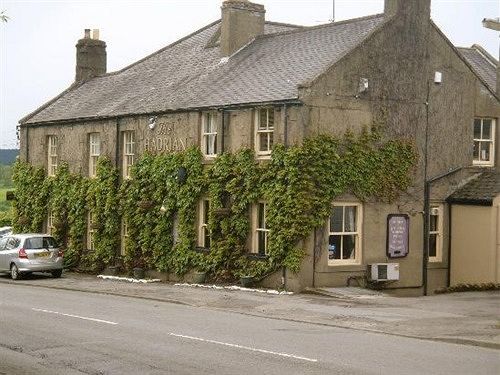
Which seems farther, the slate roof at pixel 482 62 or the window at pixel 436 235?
the slate roof at pixel 482 62

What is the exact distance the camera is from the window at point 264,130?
27.6 metres

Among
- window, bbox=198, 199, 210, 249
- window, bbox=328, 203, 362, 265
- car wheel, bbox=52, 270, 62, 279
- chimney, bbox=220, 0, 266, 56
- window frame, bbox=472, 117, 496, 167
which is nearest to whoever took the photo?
window, bbox=328, 203, 362, 265

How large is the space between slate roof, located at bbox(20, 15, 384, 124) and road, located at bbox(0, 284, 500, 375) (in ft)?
32.2

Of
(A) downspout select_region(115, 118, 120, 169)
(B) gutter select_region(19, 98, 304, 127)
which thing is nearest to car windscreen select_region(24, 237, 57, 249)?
(A) downspout select_region(115, 118, 120, 169)

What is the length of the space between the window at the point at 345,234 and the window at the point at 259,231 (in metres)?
2.14

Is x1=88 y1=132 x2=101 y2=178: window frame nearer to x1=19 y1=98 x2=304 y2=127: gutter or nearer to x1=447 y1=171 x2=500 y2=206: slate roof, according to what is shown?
x1=19 y1=98 x2=304 y2=127: gutter

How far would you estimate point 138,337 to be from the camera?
16516 mm

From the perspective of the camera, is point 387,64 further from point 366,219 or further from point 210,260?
point 210,260

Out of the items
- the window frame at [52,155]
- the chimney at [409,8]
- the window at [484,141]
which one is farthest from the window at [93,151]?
the window at [484,141]

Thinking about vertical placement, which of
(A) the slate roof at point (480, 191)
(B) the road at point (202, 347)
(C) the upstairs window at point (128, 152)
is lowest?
(B) the road at point (202, 347)

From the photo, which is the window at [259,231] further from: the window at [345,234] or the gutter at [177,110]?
the gutter at [177,110]

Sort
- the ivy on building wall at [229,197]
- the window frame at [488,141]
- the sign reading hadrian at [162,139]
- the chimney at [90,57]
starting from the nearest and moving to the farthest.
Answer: the ivy on building wall at [229,197]
the window frame at [488,141]
the sign reading hadrian at [162,139]
the chimney at [90,57]

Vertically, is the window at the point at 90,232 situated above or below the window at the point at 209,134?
below

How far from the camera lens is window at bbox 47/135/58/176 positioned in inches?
1569
